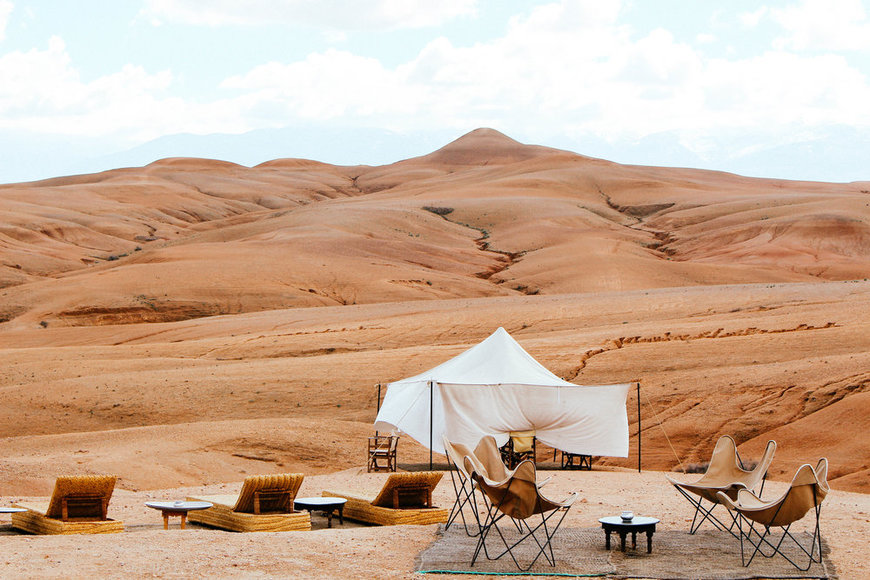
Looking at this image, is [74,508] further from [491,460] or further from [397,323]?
→ [397,323]

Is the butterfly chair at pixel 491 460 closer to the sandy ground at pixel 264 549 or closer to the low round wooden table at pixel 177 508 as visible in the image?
the sandy ground at pixel 264 549

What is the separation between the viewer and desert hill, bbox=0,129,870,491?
73.8ft

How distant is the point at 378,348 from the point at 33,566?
2668 cm

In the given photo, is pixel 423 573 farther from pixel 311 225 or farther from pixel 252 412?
pixel 311 225

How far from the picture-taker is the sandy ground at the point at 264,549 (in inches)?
364

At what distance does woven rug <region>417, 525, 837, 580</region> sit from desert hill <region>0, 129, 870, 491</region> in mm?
9052

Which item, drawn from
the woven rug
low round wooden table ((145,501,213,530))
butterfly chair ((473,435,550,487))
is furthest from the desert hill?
the woven rug

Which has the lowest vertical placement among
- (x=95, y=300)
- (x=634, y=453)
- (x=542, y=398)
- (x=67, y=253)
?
(x=634, y=453)

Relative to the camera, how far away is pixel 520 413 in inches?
827

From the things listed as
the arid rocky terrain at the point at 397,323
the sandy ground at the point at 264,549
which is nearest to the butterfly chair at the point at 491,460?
the sandy ground at the point at 264,549

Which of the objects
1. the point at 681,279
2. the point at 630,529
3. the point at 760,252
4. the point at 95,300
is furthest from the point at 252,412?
the point at 760,252

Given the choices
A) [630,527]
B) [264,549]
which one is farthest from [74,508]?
[630,527]

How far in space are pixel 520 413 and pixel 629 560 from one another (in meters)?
10.7

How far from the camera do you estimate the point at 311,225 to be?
82.4m
